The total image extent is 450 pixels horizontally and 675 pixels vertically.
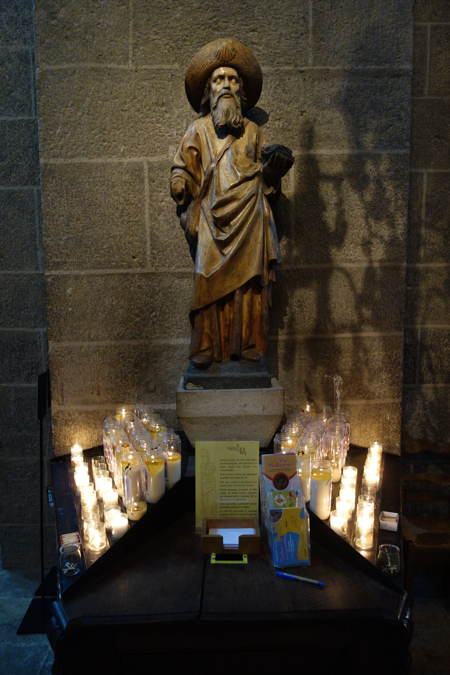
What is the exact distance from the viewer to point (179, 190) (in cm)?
221

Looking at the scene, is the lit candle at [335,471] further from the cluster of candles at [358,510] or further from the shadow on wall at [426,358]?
the shadow on wall at [426,358]

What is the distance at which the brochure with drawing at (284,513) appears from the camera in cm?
157

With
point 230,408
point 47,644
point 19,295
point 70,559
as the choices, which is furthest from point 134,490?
point 19,295

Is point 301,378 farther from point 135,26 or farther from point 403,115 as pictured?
point 135,26

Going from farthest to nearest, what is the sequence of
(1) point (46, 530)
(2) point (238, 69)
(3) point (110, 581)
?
1. (1) point (46, 530)
2. (2) point (238, 69)
3. (3) point (110, 581)

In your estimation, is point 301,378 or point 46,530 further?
point 46,530

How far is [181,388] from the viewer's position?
2225 millimetres

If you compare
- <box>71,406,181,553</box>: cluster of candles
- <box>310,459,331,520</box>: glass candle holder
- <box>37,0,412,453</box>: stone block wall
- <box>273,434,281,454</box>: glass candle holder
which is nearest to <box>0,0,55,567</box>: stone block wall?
<box>37,0,412,453</box>: stone block wall

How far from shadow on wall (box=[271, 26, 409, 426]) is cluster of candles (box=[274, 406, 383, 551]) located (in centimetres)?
45

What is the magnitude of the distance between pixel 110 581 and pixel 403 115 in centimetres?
262

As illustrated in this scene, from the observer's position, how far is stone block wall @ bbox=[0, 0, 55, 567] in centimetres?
284

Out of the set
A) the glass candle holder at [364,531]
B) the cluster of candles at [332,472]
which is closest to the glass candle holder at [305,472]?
the cluster of candles at [332,472]

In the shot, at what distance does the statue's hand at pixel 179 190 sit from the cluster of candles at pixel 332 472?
113 cm

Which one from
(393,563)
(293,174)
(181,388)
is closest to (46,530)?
(181,388)
